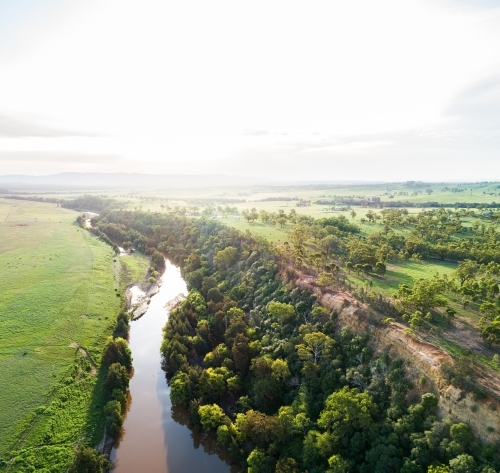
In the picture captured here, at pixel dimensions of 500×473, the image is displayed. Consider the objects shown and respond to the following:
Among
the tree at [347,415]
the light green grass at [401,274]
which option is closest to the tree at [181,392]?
the tree at [347,415]

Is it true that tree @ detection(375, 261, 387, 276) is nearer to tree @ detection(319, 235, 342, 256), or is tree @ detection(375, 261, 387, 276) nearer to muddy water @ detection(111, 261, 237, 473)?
tree @ detection(319, 235, 342, 256)

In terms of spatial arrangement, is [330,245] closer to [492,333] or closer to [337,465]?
[492,333]

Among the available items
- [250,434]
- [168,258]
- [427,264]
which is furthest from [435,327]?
[168,258]

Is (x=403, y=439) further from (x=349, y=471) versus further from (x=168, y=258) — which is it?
(x=168, y=258)

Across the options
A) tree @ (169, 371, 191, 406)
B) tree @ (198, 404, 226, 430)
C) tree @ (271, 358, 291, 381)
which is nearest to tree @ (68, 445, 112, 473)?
tree @ (169, 371, 191, 406)

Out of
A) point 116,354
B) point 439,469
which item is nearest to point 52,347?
point 116,354

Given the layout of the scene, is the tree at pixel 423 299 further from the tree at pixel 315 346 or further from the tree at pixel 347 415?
the tree at pixel 347 415

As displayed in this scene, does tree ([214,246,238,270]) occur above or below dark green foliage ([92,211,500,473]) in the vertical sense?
above
